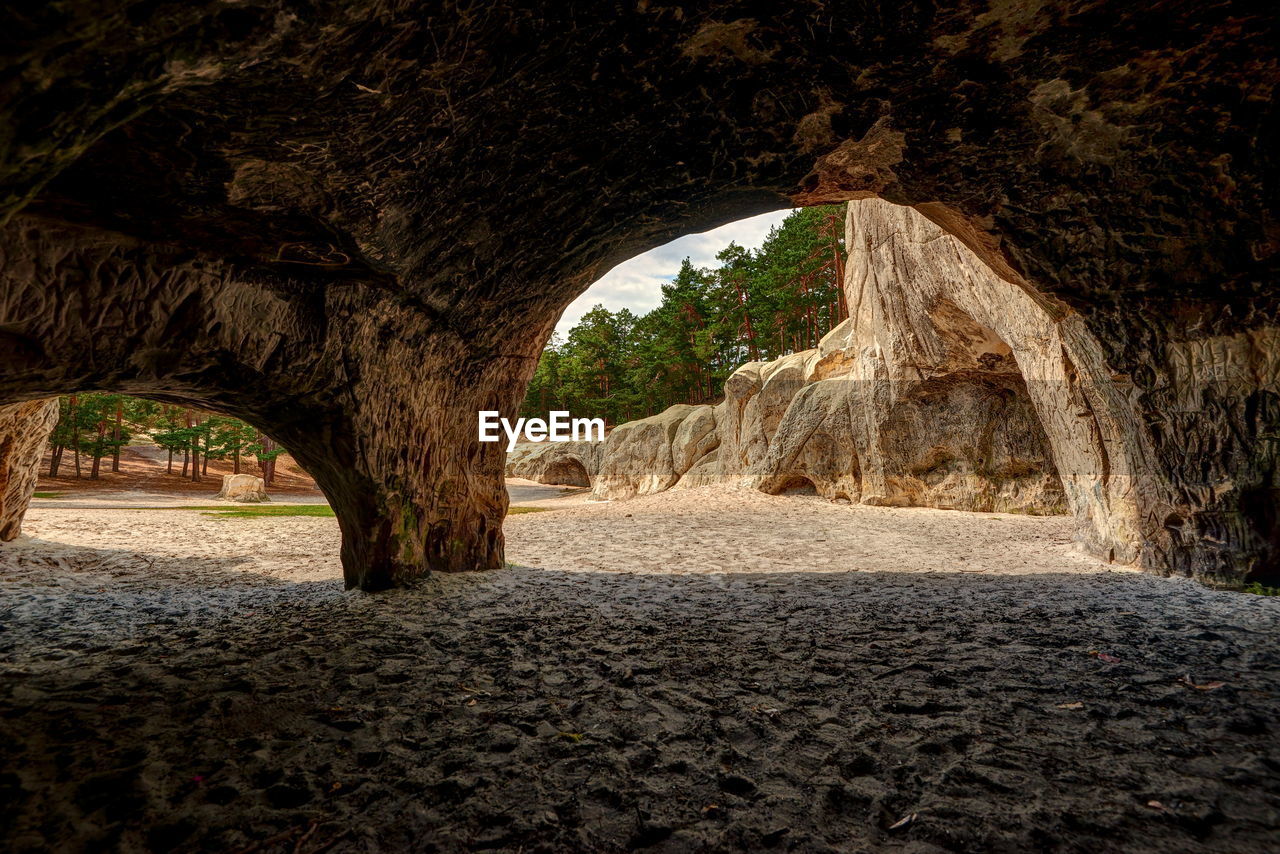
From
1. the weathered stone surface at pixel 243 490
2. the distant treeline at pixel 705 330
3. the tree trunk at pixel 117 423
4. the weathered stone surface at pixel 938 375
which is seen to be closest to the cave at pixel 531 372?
the weathered stone surface at pixel 938 375

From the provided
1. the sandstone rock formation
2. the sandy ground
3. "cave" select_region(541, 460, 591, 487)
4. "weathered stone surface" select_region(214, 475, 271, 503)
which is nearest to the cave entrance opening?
"weathered stone surface" select_region(214, 475, 271, 503)

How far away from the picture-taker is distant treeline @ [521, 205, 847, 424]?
3098cm

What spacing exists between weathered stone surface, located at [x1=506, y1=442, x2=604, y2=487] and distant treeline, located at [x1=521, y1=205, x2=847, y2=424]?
18.9 feet

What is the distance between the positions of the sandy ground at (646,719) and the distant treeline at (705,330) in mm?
27202

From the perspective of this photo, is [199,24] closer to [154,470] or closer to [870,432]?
[870,432]

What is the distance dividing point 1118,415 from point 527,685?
733 cm

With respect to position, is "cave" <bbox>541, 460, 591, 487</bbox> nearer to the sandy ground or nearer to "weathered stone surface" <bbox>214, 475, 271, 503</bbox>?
"weathered stone surface" <bbox>214, 475, 271, 503</bbox>

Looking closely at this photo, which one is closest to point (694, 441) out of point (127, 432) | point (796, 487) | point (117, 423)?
point (796, 487)

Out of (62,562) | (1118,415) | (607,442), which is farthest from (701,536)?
(607,442)

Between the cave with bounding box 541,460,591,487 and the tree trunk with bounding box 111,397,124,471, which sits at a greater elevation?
the tree trunk with bounding box 111,397,124,471

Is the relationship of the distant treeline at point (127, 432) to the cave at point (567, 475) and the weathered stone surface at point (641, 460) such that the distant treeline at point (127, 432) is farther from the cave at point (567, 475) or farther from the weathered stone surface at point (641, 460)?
the weathered stone surface at point (641, 460)

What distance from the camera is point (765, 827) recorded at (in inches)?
76.9

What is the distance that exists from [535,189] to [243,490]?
26.6 metres

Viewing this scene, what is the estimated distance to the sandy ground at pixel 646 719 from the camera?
1935 millimetres
